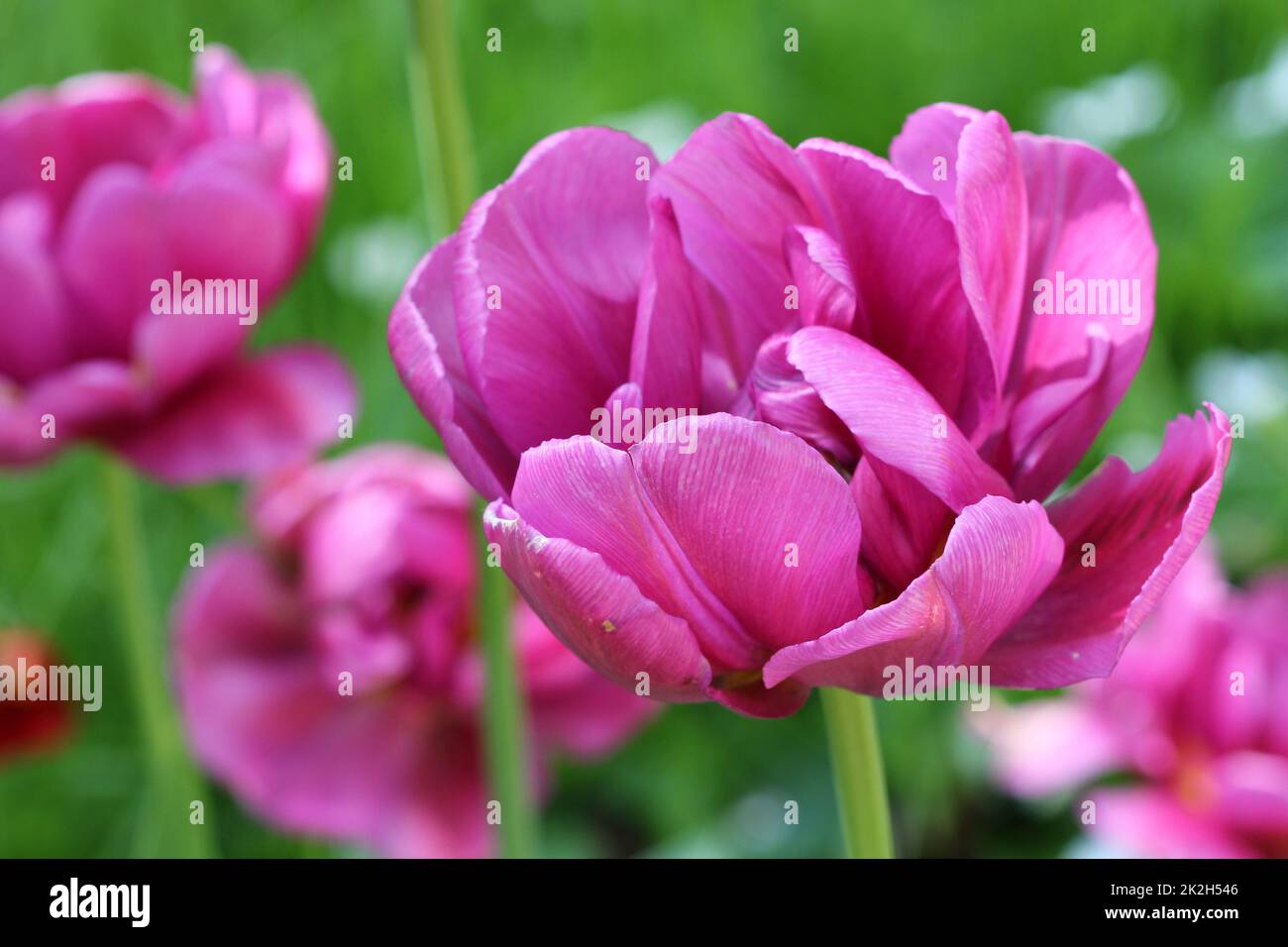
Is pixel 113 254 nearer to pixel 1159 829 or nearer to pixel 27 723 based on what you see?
pixel 27 723

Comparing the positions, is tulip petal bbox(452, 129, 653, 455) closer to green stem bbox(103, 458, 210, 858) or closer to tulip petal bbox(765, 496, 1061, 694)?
tulip petal bbox(765, 496, 1061, 694)

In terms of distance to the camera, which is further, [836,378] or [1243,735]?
[1243,735]

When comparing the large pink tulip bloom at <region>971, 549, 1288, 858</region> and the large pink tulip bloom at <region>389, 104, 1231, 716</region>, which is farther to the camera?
the large pink tulip bloom at <region>971, 549, 1288, 858</region>

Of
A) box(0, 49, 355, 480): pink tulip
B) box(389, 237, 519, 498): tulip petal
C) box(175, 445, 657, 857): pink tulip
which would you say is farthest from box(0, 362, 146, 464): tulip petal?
box(389, 237, 519, 498): tulip petal

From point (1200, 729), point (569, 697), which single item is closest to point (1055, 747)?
point (1200, 729)

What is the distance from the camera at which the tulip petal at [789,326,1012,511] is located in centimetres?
31

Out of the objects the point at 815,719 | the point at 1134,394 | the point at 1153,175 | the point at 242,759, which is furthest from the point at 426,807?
the point at 1153,175

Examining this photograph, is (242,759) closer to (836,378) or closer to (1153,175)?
(836,378)

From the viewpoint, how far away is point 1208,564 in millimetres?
763

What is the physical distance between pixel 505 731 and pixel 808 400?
0.24m

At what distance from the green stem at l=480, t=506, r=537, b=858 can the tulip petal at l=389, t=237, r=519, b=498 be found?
175 mm
